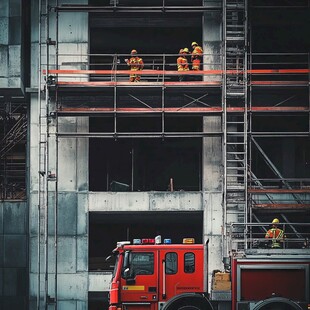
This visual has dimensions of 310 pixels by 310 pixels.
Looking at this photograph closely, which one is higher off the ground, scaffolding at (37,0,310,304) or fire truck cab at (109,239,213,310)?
scaffolding at (37,0,310,304)

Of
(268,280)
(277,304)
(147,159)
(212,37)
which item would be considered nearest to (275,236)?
(268,280)

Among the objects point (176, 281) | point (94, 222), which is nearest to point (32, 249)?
point (94, 222)

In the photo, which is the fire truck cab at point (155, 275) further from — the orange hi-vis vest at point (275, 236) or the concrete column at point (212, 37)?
the concrete column at point (212, 37)

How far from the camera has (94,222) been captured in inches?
1677

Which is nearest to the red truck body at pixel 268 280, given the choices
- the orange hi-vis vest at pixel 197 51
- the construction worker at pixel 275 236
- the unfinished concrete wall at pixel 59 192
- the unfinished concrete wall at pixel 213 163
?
the construction worker at pixel 275 236

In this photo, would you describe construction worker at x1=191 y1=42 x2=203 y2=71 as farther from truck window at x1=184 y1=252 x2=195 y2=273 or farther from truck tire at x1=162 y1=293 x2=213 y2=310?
truck tire at x1=162 y1=293 x2=213 y2=310

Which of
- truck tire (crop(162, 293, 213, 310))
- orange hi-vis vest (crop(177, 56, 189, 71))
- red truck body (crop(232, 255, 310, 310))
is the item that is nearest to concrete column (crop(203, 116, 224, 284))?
orange hi-vis vest (crop(177, 56, 189, 71))

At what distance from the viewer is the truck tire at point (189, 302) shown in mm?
29266

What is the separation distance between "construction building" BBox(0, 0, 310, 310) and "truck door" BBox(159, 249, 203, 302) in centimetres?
906

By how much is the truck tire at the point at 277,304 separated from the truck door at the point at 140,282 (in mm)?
3345

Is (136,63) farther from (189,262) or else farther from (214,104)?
(189,262)

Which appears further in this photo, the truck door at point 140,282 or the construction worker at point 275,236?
the construction worker at point 275,236

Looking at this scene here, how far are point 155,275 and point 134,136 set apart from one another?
1060 cm

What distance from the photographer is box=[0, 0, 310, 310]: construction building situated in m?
39.8
